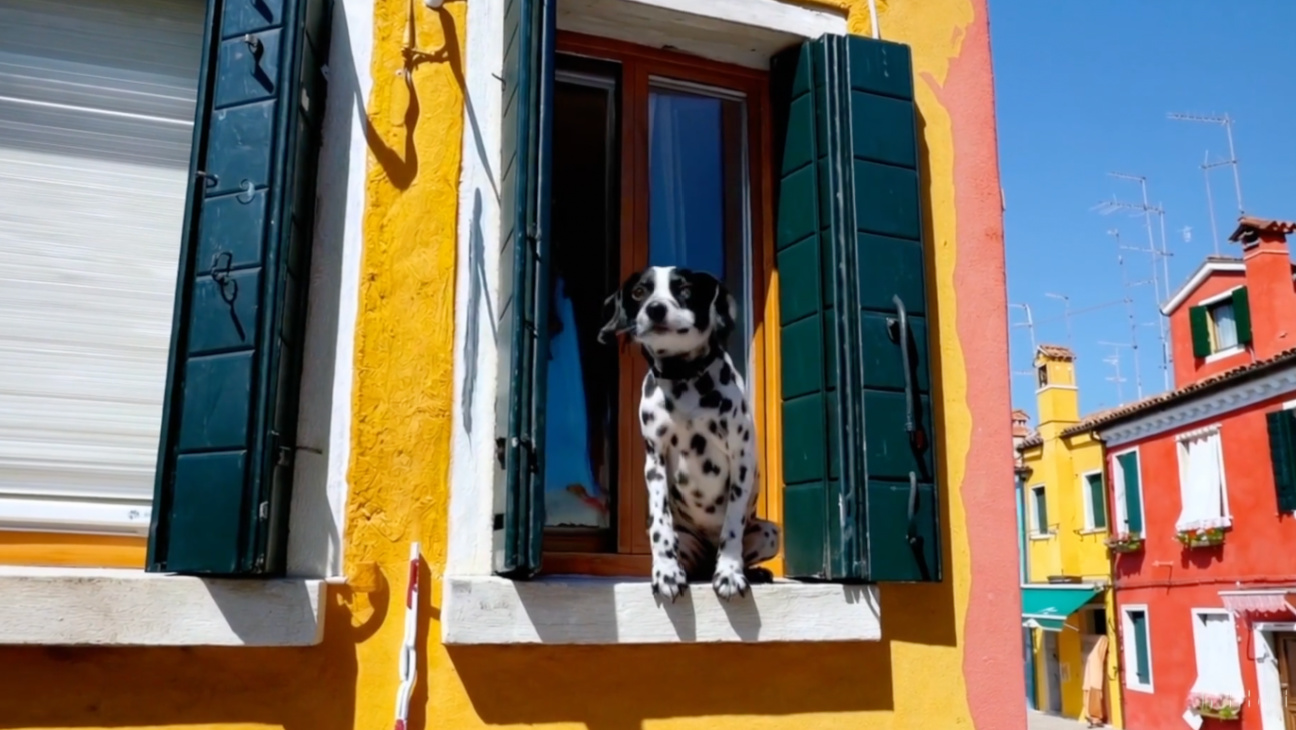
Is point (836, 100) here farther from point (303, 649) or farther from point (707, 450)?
point (303, 649)

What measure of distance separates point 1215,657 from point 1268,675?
1.36 metres

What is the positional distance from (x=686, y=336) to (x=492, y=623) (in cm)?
104

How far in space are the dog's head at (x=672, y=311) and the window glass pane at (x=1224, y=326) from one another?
20670 mm

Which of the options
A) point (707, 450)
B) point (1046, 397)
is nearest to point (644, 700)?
point (707, 450)

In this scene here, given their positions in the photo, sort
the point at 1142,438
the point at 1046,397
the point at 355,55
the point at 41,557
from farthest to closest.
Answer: the point at 1046,397
the point at 1142,438
the point at 355,55
the point at 41,557

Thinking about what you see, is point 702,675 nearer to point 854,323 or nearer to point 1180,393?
point 854,323

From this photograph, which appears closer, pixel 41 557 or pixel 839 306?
pixel 41 557

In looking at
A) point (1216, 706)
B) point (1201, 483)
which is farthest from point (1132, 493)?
point (1216, 706)

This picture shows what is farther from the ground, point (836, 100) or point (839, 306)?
point (836, 100)

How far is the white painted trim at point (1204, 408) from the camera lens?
1814 centimetres

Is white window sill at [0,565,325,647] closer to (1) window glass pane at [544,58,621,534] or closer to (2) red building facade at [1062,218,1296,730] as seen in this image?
(1) window glass pane at [544,58,621,534]

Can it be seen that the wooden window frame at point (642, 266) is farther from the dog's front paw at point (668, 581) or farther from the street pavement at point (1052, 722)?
the street pavement at point (1052, 722)

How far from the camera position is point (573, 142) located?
14.1 feet

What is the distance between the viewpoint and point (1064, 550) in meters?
26.0
